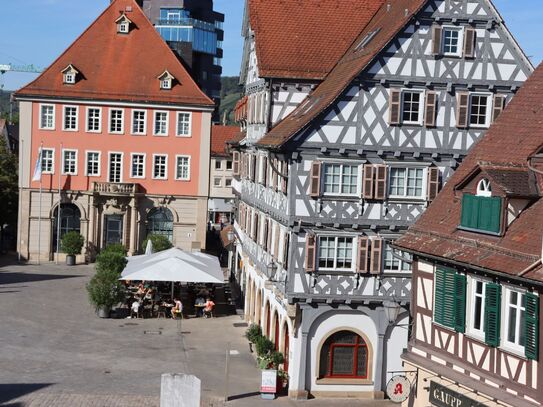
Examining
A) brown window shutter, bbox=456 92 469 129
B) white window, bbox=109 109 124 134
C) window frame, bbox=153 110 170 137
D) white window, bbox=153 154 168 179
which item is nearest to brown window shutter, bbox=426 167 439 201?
brown window shutter, bbox=456 92 469 129

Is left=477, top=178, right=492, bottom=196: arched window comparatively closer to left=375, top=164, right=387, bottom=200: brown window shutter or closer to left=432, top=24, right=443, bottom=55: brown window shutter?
left=375, top=164, right=387, bottom=200: brown window shutter

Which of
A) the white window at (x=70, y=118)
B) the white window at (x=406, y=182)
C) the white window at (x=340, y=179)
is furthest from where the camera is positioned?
the white window at (x=70, y=118)

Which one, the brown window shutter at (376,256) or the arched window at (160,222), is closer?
the brown window shutter at (376,256)

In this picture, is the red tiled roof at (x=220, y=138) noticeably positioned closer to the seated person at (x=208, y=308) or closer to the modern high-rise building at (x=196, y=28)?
the modern high-rise building at (x=196, y=28)

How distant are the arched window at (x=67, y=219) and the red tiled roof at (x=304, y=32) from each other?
25.7 m

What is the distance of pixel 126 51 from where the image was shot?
194ft

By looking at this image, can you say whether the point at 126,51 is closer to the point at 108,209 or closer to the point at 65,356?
the point at 108,209

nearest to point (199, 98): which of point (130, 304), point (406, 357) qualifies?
point (130, 304)

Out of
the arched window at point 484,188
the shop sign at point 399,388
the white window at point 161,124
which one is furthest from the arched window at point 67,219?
the arched window at point 484,188

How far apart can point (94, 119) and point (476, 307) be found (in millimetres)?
41315

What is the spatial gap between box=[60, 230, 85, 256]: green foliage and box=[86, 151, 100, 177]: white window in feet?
12.4

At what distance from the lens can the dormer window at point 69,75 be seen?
56.9 m

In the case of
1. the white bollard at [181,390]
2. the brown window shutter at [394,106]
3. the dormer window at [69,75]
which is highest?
the dormer window at [69,75]

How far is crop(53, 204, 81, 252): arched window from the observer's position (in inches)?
2256
